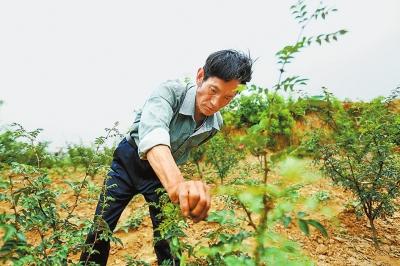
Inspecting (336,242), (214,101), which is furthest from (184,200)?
(336,242)

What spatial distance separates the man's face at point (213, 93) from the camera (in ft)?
7.07

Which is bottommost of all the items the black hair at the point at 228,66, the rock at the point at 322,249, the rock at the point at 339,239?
the rock at the point at 322,249

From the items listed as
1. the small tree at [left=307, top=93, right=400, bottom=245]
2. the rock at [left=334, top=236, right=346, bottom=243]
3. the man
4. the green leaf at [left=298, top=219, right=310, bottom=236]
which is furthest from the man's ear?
the rock at [left=334, top=236, right=346, bottom=243]

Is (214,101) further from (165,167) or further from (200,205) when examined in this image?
(200,205)

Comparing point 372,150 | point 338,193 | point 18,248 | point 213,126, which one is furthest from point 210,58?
point 338,193

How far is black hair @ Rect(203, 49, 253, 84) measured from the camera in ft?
7.07

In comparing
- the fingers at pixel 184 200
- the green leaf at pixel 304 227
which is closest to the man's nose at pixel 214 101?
the fingers at pixel 184 200

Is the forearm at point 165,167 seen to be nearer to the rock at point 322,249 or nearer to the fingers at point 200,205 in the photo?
the fingers at point 200,205

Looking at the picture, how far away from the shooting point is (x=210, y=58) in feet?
7.58

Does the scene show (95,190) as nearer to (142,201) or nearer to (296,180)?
(296,180)

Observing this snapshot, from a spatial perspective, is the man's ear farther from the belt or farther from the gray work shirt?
the belt

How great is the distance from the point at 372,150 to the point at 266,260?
3480 millimetres

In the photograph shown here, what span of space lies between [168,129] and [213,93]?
50 centimetres

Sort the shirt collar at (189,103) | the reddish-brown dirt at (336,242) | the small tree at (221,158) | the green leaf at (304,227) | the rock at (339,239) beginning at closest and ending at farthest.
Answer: the green leaf at (304,227) < the shirt collar at (189,103) < the reddish-brown dirt at (336,242) < the rock at (339,239) < the small tree at (221,158)
